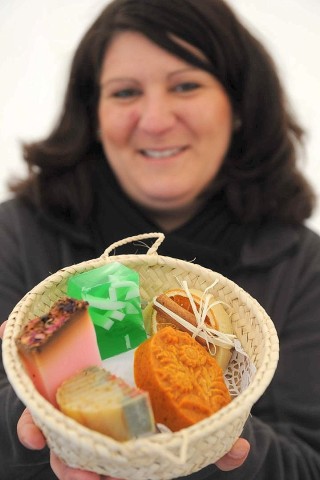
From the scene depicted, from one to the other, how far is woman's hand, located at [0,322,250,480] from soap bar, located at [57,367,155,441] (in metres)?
0.08

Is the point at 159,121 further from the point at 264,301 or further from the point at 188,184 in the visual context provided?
the point at 264,301

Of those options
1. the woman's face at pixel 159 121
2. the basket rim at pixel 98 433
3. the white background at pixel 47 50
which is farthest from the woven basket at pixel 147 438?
the white background at pixel 47 50

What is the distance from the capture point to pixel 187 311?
0.60 meters

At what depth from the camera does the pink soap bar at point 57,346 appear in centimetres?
45

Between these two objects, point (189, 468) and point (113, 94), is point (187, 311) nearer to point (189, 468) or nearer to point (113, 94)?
point (189, 468)

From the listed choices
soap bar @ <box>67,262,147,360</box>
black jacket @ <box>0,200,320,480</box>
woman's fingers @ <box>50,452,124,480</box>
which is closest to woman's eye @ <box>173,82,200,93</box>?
black jacket @ <box>0,200,320,480</box>

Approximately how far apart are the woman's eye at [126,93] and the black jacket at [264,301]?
0.25m

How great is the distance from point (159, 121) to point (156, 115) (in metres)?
0.01

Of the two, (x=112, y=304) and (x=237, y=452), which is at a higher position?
(x=112, y=304)

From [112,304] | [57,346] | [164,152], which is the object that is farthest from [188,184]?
[57,346]

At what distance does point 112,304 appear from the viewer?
57 centimetres

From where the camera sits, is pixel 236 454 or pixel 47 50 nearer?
pixel 236 454

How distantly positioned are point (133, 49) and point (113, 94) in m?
0.10

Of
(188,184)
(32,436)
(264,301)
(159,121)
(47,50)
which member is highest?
(47,50)
